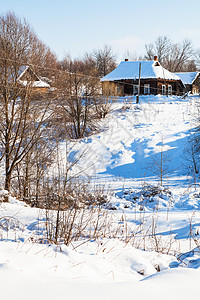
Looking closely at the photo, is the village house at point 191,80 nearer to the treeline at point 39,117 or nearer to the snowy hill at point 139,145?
→ the snowy hill at point 139,145

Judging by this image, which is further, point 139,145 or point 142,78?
point 142,78

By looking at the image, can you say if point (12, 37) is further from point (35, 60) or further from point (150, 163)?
point (150, 163)

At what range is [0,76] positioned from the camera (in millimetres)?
7621

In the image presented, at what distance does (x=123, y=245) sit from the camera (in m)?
3.89

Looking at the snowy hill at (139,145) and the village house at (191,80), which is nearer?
the snowy hill at (139,145)

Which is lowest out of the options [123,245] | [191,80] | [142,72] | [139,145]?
[123,245]

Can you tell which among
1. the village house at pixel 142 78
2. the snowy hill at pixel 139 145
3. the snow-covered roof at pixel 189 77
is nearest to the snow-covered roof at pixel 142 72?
the village house at pixel 142 78

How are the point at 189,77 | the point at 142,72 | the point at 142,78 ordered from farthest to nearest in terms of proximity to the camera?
1. the point at 189,77
2. the point at 142,72
3. the point at 142,78

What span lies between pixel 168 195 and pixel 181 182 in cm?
283

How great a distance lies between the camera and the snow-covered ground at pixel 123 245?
1968 millimetres

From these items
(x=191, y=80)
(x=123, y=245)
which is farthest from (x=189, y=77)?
(x=123, y=245)

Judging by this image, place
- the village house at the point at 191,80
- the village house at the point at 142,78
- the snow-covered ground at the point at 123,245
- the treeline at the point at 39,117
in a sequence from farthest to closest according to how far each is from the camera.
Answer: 1. the village house at the point at 191,80
2. the village house at the point at 142,78
3. the treeline at the point at 39,117
4. the snow-covered ground at the point at 123,245

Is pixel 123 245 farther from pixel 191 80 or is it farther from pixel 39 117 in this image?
pixel 191 80

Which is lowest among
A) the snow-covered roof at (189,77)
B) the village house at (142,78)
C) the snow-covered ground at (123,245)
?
the snow-covered ground at (123,245)
